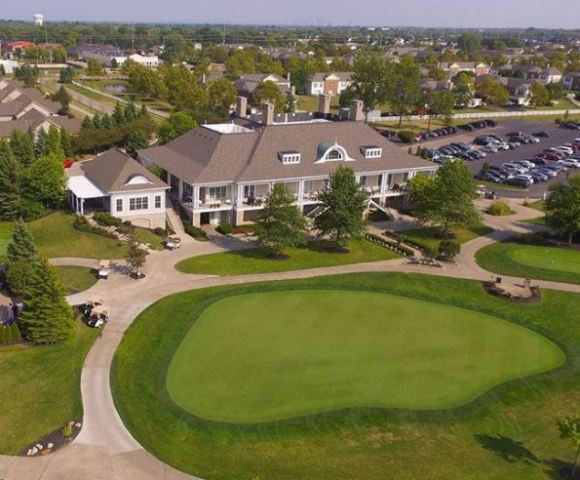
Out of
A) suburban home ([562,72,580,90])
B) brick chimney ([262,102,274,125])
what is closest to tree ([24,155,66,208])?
brick chimney ([262,102,274,125])

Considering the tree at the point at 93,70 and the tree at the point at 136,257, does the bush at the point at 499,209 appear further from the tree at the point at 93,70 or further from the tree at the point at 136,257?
the tree at the point at 93,70

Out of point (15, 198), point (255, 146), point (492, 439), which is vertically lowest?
point (492, 439)

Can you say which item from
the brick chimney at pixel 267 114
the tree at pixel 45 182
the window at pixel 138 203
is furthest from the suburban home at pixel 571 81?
the tree at pixel 45 182

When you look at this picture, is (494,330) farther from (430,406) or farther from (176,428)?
(176,428)

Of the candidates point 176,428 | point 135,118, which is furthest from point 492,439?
point 135,118

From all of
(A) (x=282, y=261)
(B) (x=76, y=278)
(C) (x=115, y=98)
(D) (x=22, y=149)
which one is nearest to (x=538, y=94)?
(C) (x=115, y=98)

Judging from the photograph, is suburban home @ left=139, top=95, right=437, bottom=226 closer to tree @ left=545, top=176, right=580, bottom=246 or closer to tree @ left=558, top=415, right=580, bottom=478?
tree @ left=545, top=176, right=580, bottom=246
